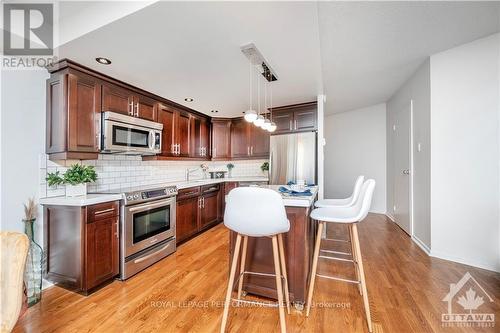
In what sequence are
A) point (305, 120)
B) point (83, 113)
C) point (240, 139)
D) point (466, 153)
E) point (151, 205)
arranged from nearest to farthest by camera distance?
point (83, 113)
point (466, 153)
point (151, 205)
point (305, 120)
point (240, 139)

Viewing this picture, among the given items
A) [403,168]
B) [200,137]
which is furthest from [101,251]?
[403,168]

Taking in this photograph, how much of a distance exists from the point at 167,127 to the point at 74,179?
1.58 metres

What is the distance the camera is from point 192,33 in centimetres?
179

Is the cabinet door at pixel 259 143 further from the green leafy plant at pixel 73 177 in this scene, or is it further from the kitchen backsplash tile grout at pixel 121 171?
the green leafy plant at pixel 73 177

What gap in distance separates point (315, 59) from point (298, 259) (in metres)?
1.95

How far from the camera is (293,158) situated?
151 inches

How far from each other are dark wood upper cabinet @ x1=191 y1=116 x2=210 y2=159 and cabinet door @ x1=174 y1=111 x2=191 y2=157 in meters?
0.15

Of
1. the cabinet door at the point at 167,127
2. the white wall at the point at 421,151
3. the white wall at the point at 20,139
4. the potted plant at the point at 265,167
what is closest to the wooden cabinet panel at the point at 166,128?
the cabinet door at the point at 167,127

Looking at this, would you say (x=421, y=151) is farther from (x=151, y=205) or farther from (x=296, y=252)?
(x=151, y=205)

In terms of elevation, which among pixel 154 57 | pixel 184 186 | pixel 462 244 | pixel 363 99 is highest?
pixel 363 99

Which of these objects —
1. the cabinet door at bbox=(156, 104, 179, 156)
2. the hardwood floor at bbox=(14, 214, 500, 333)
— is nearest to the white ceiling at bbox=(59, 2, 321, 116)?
the cabinet door at bbox=(156, 104, 179, 156)

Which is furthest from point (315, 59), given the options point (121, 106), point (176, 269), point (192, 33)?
point (176, 269)

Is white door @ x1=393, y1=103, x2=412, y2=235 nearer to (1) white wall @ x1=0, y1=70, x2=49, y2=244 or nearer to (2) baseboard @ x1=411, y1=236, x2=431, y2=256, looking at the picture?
(2) baseboard @ x1=411, y1=236, x2=431, y2=256

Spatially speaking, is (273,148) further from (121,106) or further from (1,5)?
(1,5)
